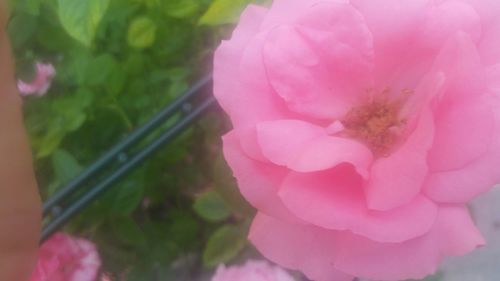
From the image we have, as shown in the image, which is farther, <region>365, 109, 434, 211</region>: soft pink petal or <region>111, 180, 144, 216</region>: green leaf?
<region>111, 180, 144, 216</region>: green leaf

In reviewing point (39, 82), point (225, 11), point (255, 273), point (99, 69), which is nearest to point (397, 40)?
point (225, 11)

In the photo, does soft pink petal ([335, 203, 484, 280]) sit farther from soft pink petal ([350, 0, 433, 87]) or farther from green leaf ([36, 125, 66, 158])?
green leaf ([36, 125, 66, 158])

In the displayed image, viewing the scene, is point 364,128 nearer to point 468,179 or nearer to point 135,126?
point 468,179

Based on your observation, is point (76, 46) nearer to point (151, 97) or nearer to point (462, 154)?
point (151, 97)

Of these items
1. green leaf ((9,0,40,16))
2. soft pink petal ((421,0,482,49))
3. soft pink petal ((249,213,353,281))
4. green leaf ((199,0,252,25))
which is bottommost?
green leaf ((9,0,40,16))

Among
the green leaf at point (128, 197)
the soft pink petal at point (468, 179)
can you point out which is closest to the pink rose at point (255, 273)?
the green leaf at point (128, 197)

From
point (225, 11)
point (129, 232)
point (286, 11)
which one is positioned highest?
point (286, 11)

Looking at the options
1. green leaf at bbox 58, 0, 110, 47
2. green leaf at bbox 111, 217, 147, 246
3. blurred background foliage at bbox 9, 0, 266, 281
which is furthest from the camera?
green leaf at bbox 111, 217, 147, 246

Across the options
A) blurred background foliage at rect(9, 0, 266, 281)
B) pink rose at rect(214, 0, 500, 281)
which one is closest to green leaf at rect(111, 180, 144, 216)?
blurred background foliage at rect(9, 0, 266, 281)
